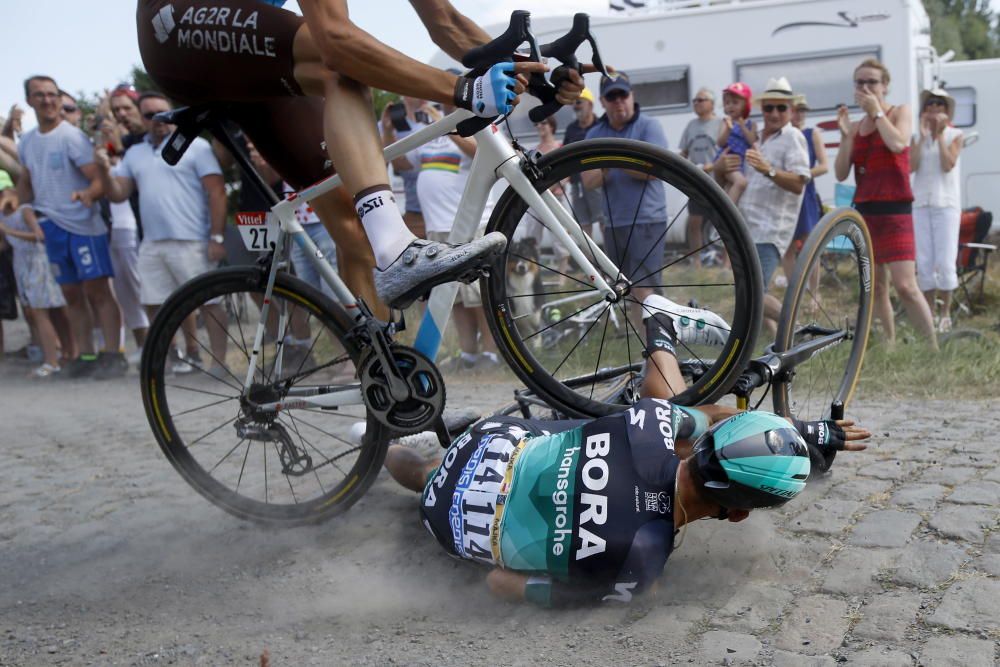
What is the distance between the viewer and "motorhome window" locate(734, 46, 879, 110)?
12.4 metres

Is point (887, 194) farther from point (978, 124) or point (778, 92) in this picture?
point (978, 124)

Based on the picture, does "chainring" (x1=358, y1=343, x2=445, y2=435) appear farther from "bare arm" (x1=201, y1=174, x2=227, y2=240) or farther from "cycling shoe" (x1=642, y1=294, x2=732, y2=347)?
"bare arm" (x1=201, y1=174, x2=227, y2=240)

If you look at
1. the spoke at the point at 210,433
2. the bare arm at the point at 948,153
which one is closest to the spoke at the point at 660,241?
the spoke at the point at 210,433

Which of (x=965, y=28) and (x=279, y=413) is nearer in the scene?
(x=279, y=413)

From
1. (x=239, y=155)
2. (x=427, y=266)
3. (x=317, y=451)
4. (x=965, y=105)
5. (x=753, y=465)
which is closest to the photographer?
(x=753, y=465)

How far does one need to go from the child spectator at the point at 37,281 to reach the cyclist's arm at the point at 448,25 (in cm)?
665

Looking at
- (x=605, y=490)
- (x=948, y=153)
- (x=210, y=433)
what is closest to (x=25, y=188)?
(x=210, y=433)

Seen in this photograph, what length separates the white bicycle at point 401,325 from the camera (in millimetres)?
3275

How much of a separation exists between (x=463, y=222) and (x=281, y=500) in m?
1.61

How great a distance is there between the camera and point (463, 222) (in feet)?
11.3

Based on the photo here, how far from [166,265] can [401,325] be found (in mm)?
5143

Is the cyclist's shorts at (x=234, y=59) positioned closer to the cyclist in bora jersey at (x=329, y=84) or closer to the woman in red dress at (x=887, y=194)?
the cyclist in bora jersey at (x=329, y=84)

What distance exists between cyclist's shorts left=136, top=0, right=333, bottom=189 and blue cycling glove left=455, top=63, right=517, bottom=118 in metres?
0.66

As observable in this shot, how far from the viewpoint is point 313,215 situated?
5.98 meters
